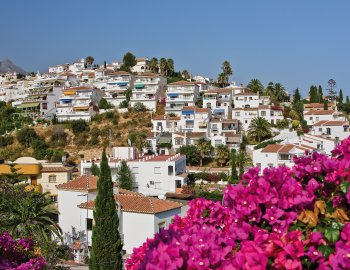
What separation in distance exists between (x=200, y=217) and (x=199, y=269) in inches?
59.0

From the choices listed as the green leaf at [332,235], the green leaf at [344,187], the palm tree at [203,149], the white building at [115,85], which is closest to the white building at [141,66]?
the white building at [115,85]

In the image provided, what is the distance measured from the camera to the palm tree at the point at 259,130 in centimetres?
6316

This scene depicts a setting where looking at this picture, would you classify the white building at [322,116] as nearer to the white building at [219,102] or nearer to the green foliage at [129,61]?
the white building at [219,102]

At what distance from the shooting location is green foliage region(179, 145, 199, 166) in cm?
5694

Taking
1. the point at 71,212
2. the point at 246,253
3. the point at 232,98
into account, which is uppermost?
the point at 232,98

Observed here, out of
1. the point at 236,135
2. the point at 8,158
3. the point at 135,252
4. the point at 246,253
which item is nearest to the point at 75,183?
the point at 135,252

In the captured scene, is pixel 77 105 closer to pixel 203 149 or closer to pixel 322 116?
pixel 203 149

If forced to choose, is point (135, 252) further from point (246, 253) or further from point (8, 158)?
point (8, 158)

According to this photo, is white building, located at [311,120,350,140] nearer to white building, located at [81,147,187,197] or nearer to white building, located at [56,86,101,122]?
white building, located at [81,147,187,197]

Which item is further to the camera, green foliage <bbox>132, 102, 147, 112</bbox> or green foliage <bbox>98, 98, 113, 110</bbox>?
green foliage <bbox>98, 98, 113, 110</bbox>

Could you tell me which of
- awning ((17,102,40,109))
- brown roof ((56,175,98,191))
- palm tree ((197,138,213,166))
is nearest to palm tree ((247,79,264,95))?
palm tree ((197,138,213,166))

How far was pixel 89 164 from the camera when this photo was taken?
163 feet

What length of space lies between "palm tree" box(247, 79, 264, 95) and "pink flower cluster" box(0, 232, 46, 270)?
77619 millimetres

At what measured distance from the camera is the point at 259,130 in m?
63.2
